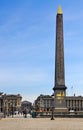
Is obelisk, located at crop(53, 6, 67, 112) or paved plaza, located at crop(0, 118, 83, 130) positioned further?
obelisk, located at crop(53, 6, 67, 112)

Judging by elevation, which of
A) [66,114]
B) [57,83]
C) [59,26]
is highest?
[59,26]

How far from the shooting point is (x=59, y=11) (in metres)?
54.9

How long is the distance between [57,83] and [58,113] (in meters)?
4.69

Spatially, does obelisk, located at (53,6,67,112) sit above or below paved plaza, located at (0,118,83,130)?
above

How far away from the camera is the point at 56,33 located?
54.5 m

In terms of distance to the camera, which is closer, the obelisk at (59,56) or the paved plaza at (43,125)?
the paved plaza at (43,125)

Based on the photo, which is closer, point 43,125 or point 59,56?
point 43,125

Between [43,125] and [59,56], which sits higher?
[59,56]

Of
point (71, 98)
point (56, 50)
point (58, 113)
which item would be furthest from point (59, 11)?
point (71, 98)

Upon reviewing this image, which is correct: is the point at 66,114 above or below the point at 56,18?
below

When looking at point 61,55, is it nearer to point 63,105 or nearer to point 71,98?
point 63,105

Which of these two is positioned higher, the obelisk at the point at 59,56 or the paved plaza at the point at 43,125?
the obelisk at the point at 59,56

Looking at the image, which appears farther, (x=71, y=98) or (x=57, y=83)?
(x=71, y=98)

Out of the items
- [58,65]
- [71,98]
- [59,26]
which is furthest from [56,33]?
[71,98]
